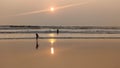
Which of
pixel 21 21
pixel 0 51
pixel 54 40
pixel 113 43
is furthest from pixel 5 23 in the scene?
pixel 113 43

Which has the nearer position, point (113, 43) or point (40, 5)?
point (40, 5)

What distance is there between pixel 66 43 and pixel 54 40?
0.12 meters

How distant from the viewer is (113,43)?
2014 mm

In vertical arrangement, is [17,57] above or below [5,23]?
below

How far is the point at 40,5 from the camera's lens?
1856 millimetres

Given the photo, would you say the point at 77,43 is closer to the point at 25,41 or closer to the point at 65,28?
the point at 65,28

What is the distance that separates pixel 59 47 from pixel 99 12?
50 cm

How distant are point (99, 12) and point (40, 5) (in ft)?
1.81

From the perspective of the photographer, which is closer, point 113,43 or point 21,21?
point 21,21

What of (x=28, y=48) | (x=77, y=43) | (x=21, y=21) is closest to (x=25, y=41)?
(x=28, y=48)

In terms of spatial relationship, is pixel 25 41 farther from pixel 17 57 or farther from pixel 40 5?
pixel 40 5

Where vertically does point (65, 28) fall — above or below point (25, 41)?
above

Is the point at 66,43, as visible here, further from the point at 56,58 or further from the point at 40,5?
the point at 40,5

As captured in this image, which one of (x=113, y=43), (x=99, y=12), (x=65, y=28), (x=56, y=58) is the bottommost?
(x=56, y=58)
